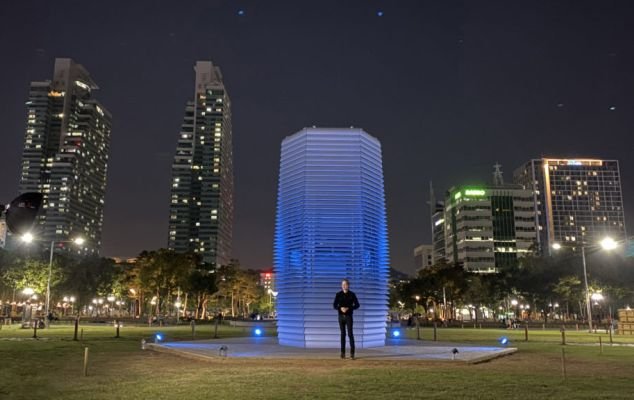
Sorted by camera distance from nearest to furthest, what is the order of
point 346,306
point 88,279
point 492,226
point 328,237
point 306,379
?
point 306,379 < point 346,306 < point 328,237 < point 88,279 < point 492,226

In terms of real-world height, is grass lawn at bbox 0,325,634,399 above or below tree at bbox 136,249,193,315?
below

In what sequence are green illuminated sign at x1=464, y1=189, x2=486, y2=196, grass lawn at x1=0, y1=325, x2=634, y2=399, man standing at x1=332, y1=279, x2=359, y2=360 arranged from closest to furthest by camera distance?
1. grass lawn at x1=0, y1=325, x2=634, y2=399
2. man standing at x1=332, y1=279, x2=359, y2=360
3. green illuminated sign at x1=464, y1=189, x2=486, y2=196

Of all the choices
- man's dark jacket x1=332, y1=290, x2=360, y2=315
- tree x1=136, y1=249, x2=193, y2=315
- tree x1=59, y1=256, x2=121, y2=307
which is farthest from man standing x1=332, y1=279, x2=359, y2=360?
tree x1=59, y1=256, x2=121, y2=307

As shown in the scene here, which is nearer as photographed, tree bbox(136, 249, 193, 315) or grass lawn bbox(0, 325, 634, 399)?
grass lawn bbox(0, 325, 634, 399)

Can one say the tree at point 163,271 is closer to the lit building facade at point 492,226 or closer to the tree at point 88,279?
the tree at point 88,279

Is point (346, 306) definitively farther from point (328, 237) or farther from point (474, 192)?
point (474, 192)

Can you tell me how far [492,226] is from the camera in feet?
547

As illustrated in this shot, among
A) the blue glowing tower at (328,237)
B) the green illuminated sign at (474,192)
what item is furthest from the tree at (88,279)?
the green illuminated sign at (474,192)

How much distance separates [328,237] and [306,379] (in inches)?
305

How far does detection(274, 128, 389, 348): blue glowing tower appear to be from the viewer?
18.2 m

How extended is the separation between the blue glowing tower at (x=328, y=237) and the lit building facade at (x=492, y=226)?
152m

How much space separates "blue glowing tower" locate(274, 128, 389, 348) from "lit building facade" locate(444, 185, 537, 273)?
152 meters

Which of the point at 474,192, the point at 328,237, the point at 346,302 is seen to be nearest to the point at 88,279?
the point at 328,237

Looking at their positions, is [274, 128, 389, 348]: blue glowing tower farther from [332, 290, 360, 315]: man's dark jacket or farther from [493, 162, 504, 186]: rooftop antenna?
[493, 162, 504, 186]: rooftop antenna
